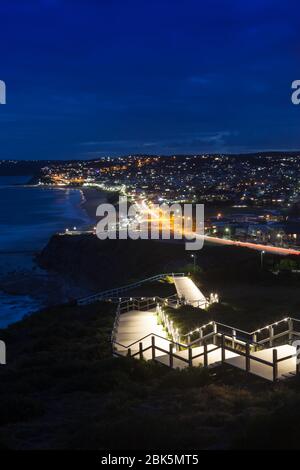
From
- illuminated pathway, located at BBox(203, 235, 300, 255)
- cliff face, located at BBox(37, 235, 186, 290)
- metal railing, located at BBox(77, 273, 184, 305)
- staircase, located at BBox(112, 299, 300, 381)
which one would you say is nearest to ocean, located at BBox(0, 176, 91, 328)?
cliff face, located at BBox(37, 235, 186, 290)

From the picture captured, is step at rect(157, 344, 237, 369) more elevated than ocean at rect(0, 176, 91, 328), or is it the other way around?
step at rect(157, 344, 237, 369)

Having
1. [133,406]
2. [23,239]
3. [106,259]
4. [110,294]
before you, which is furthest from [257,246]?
[133,406]

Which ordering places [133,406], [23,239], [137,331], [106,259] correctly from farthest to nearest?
[23,239] → [106,259] → [137,331] → [133,406]

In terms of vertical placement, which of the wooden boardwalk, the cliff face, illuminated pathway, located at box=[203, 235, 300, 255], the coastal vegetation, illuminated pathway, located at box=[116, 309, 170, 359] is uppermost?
the coastal vegetation

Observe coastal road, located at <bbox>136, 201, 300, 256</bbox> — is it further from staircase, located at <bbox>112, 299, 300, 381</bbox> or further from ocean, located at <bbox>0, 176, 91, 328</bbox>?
staircase, located at <bbox>112, 299, 300, 381</bbox>

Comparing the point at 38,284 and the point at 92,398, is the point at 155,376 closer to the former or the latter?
the point at 92,398

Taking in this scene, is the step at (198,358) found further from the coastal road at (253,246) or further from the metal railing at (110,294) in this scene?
the coastal road at (253,246)

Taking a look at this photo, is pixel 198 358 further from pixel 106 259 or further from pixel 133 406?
pixel 106 259

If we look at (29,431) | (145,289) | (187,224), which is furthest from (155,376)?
(187,224)
